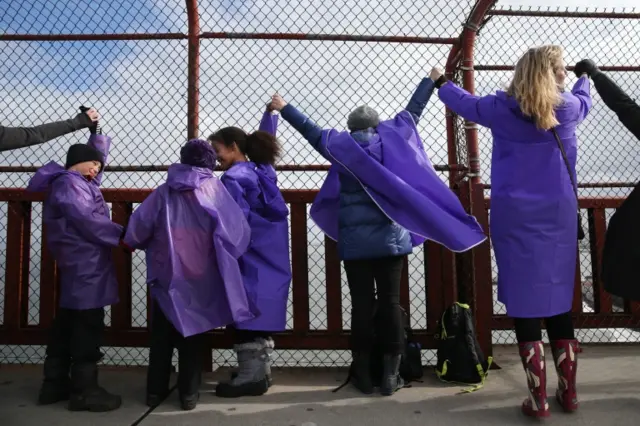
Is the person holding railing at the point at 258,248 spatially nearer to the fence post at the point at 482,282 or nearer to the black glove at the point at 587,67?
the fence post at the point at 482,282

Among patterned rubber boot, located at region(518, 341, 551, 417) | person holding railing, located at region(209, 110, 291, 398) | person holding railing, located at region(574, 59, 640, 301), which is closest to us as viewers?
person holding railing, located at region(574, 59, 640, 301)

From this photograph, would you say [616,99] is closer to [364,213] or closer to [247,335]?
[364,213]

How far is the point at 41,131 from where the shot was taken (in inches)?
101

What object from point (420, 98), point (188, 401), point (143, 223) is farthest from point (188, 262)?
point (420, 98)

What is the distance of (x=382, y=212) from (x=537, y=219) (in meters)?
0.79

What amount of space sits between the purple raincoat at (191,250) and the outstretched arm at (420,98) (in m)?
1.19

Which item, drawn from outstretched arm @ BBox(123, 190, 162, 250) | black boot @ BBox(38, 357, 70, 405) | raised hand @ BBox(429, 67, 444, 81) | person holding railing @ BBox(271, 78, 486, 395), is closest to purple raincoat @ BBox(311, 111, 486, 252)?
person holding railing @ BBox(271, 78, 486, 395)

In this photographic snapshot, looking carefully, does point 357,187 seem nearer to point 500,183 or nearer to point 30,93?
point 500,183

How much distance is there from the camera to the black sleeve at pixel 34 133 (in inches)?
92.9

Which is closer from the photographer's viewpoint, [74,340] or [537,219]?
[537,219]

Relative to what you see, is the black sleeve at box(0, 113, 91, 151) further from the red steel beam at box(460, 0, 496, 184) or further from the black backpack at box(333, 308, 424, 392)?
the red steel beam at box(460, 0, 496, 184)

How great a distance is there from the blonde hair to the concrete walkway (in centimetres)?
141

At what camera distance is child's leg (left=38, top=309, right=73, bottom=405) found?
279cm

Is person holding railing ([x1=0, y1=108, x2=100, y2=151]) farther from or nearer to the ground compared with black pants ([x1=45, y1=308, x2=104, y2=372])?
farther from the ground
